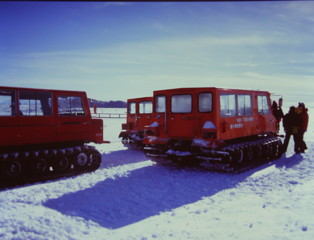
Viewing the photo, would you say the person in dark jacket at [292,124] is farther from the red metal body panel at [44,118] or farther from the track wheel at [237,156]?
the red metal body panel at [44,118]

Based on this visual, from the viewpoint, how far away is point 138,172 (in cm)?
940

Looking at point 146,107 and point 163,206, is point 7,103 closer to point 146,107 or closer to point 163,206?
point 163,206

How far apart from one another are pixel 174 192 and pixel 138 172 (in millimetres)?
2463

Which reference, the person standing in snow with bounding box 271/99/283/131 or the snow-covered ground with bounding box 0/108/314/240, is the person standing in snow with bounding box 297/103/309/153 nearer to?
the person standing in snow with bounding box 271/99/283/131

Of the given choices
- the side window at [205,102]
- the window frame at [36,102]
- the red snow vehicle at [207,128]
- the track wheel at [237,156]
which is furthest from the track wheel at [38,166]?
the track wheel at [237,156]

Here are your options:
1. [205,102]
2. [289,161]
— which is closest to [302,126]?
[289,161]

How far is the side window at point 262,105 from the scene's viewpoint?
12.1 metres

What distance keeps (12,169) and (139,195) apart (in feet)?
12.5

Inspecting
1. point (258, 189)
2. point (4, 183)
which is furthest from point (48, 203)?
point (258, 189)

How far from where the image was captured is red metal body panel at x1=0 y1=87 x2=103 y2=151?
8062 mm

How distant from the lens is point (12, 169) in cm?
817

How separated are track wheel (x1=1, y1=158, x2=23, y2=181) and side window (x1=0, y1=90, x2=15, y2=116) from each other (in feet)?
4.26

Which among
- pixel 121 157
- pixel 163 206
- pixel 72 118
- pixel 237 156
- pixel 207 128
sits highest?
pixel 72 118

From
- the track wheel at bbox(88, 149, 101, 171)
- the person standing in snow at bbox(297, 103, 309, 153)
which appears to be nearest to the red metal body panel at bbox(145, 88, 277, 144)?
the track wheel at bbox(88, 149, 101, 171)
